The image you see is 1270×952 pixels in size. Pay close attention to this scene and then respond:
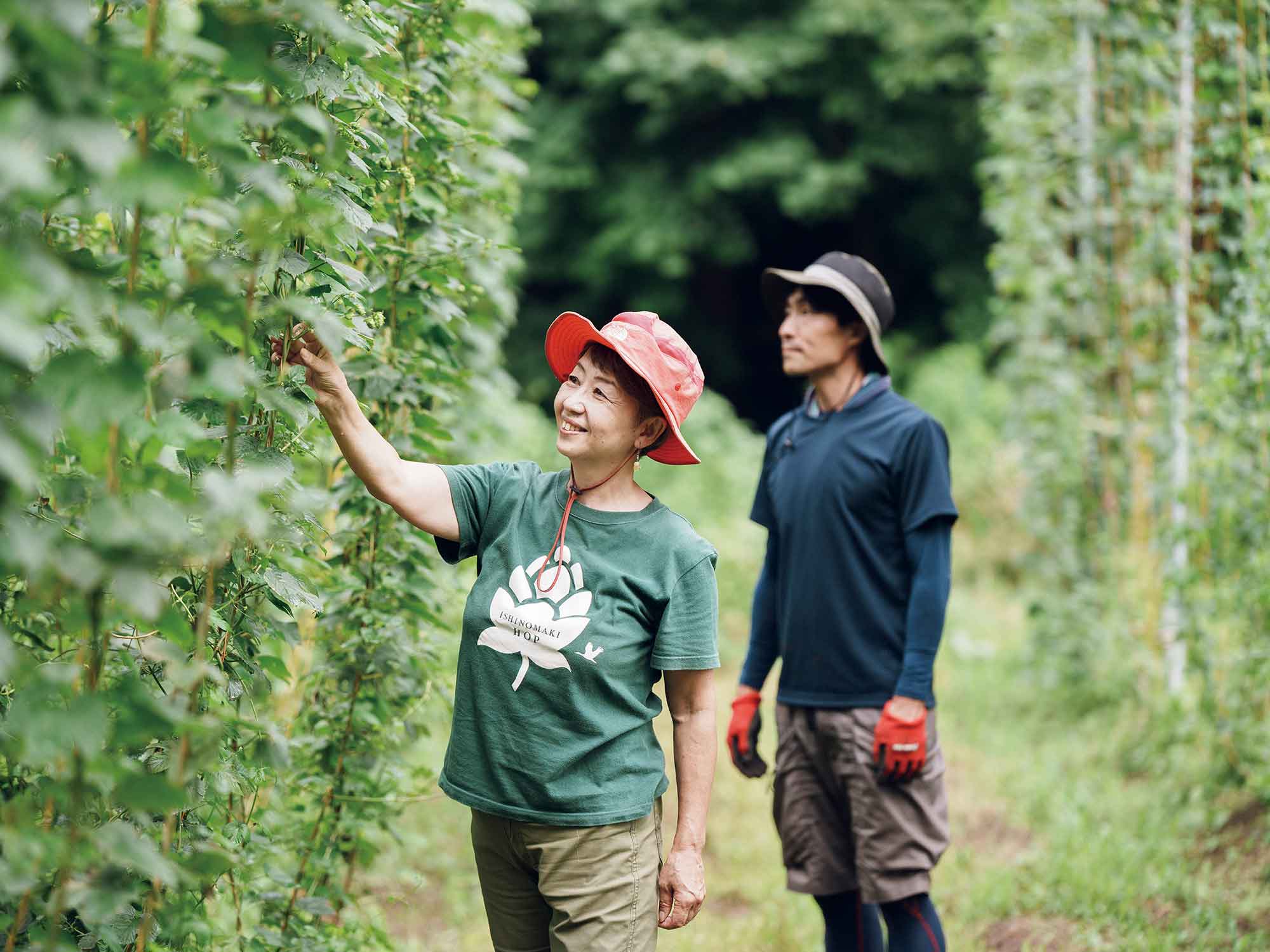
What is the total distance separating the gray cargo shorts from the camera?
2.90 metres

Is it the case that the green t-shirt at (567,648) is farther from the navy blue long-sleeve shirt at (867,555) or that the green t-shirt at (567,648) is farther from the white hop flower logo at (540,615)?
the navy blue long-sleeve shirt at (867,555)

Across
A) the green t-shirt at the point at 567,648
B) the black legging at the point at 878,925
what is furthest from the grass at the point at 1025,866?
the black legging at the point at 878,925

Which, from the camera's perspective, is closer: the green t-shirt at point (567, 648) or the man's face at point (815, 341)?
the green t-shirt at point (567, 648)

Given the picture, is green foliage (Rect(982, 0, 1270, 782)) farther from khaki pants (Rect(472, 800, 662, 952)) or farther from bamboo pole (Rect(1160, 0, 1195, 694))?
khaki pants (Rect(472, 800, 662, 952))

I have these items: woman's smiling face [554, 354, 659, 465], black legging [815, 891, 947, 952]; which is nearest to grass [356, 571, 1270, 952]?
black legging [815, 891, 947, 952]

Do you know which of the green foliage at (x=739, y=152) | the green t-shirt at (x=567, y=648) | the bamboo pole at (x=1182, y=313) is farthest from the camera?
the green foliage at (x=739, y=152)

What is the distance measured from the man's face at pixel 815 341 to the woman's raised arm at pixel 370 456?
1282 mm

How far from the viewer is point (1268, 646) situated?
3.88 metres

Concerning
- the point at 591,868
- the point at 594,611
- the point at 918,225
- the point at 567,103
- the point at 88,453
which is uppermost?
the point at 567,103

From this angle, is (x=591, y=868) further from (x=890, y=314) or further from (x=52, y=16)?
(x=890, y=314)

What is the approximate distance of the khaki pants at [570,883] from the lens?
6.86ft

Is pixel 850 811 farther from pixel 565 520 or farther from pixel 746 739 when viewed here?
pixel 565 520

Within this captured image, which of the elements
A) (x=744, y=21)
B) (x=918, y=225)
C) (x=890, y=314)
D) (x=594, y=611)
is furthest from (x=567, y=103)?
(x=594, y=611)

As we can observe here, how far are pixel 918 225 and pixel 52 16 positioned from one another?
14.0 meters
